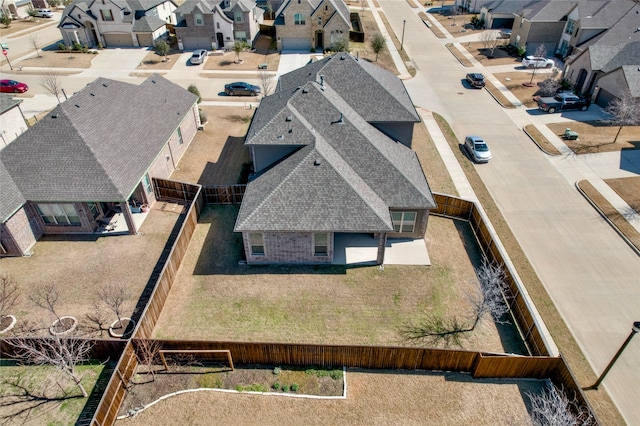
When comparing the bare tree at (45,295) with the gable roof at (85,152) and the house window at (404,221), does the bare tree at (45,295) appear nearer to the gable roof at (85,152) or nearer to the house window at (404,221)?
the gable roof at (85,152)

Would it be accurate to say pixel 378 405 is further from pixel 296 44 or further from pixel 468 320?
pixel 296 44

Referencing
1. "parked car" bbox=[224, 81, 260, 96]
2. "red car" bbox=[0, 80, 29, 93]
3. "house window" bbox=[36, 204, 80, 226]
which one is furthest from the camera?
"parked car" bbox=[224, 81, 260, 96]

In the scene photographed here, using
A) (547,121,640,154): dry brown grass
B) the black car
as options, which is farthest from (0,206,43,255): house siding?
the black car

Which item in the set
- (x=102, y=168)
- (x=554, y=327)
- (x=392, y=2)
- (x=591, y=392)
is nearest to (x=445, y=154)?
(x=554, y=327)

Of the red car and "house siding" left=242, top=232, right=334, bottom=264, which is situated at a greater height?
the red car

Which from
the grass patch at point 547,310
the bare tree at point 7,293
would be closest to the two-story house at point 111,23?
the bare tree at point 7,293

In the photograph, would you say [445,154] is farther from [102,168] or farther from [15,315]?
[15,315]

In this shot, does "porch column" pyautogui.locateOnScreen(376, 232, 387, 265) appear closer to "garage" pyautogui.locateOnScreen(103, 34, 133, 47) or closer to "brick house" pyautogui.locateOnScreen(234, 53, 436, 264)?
"brick house" pyautogui.locateOnScreen(234, 53, 436, 264)

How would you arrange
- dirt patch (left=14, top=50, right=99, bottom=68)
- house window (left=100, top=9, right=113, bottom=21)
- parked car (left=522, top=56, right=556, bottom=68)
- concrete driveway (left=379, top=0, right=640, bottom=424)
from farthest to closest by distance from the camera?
house window (left=100, top=9, right=113, bottom=21) → dirt patch (left=14, top=50, right=99, bottom=68) → parked car (left=522, top=56, right=556, bottom=68) → concrete driveway (left=379, top=0, right=640, bottom=424)

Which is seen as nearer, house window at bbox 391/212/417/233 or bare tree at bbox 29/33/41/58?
house window at bbox 391/212/417/233
